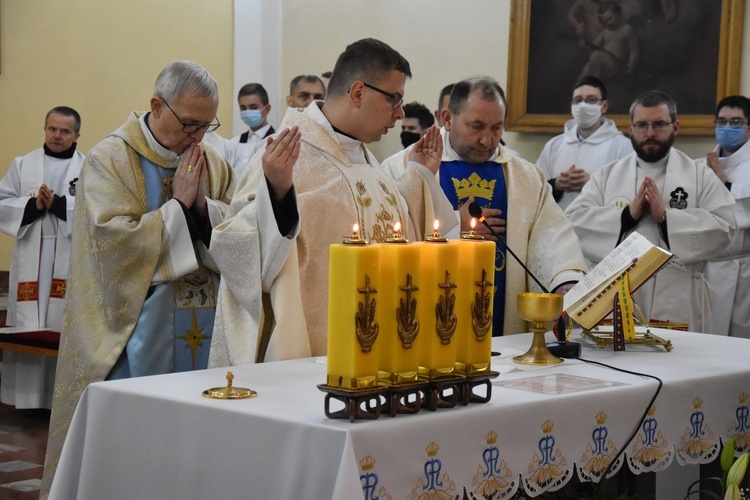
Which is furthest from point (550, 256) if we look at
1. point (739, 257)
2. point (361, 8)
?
point (361, 8)

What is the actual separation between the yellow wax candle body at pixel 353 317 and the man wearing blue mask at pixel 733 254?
18.7 feet

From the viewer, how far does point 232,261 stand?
12.3ft

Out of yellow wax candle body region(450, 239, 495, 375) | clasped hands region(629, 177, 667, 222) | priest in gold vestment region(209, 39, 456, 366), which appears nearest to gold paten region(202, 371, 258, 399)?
yellow wax candle body region(450, 239, 495, 375)

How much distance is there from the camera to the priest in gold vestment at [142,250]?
4594 mm

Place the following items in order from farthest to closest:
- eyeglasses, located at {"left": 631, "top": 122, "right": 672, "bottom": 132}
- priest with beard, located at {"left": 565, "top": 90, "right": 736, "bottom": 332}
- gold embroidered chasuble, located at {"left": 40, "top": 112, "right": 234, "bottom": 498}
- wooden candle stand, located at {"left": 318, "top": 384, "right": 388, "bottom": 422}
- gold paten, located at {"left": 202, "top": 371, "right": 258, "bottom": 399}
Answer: eyeglasses, located at {"left": 631, "top": 122, "right": 672, "bottom": 132} < priest with beard, located at {"left": 565, "top": 90, "right": 736, "bottom": 332} < gold embroidered chasuble, located at {"left": 40, "top": 112, "right": 234, "bottom": 498} < gold paten, located at {"left": 202, "top": 371, "right": 258, "bottom": 399} < wooden candle stand, located at {"left": 318, "top": 384, "right": 388, "bottom": 422}

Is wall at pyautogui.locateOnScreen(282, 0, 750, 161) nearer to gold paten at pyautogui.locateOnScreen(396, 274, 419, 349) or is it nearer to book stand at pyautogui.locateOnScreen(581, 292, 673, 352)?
book stand at pyautogui.locateOnScreen(581, 292, 673, 352)

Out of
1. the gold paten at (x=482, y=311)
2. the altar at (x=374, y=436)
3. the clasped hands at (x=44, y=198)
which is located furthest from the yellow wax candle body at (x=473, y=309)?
the clasped hands at (x=44, y=198)

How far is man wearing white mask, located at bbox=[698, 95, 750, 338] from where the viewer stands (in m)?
7.65

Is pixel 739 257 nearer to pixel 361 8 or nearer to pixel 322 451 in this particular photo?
pixel 361 8

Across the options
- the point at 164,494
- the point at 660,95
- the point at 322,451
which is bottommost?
the point at 164,494

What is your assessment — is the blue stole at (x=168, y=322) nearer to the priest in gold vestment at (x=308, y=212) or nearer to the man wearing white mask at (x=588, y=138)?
the priest in gold vestment at (x=308, y=212)

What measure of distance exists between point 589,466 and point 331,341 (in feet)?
3.09

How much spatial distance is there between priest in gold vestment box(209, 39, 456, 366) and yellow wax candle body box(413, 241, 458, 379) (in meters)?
0.96

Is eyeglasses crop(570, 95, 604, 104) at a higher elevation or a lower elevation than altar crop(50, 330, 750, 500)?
higher
